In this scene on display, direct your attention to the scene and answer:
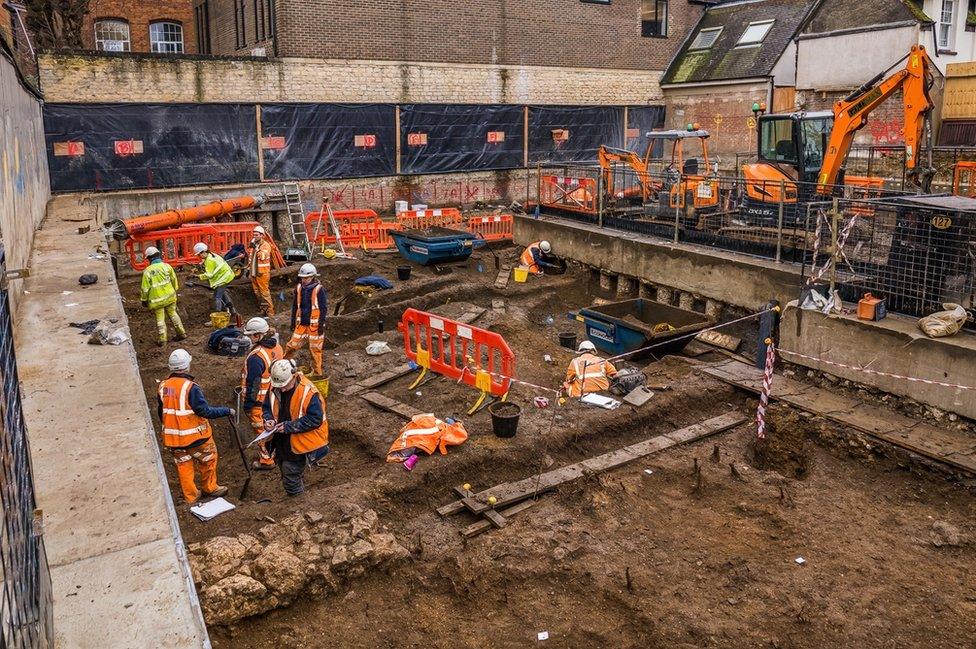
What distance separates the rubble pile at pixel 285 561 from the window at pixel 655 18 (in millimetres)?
29257

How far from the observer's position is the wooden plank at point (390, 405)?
10653 mm

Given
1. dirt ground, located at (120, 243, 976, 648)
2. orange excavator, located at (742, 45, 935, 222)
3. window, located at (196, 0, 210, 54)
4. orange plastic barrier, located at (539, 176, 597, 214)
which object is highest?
window, located at (196, 0, 210, 54)

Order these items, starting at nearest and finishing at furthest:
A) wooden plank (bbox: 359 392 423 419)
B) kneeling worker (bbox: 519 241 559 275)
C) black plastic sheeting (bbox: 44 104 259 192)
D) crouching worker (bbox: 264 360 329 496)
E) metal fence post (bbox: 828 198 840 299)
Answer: crouching worker (bbox: 264 360 329 496)
wooden plank (bbox: 359 392 423 419)
metal fence post (bbox: 828 198 840 299)
kneeling worker (bbox: 519 241 559 275)
black plastic sheeting (bbox: 44 104 259 192)

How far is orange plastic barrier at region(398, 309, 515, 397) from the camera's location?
10703mm

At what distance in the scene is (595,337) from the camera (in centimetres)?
1409

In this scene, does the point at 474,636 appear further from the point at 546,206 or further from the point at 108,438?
the point at 546,206

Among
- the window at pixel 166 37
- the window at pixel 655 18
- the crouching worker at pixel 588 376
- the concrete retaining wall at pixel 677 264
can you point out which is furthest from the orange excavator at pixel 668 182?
the window at pixel 166 37

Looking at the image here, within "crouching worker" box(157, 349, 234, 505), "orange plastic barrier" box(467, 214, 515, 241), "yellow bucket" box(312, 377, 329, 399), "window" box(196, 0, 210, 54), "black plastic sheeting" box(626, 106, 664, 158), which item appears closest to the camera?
"crouching worker" box(157, 349, 234, 505)

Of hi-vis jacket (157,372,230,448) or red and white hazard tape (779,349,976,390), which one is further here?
red and white hazard tape (779,349,976,390)

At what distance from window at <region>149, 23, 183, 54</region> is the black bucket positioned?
109 ft

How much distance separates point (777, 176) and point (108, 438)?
14.4 m

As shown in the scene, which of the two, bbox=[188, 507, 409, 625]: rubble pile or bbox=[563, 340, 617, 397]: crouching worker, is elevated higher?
bbox=[563, 340, 617, 397]: crouching worker

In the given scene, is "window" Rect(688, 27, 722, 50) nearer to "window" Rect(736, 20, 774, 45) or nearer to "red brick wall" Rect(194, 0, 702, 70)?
"red brick wall" Rect(194, 0, 702, 70)

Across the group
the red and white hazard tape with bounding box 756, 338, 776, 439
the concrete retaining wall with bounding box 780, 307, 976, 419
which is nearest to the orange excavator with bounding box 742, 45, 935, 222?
the concrete retaining wall with bounding box 780, 307, 976, 419
